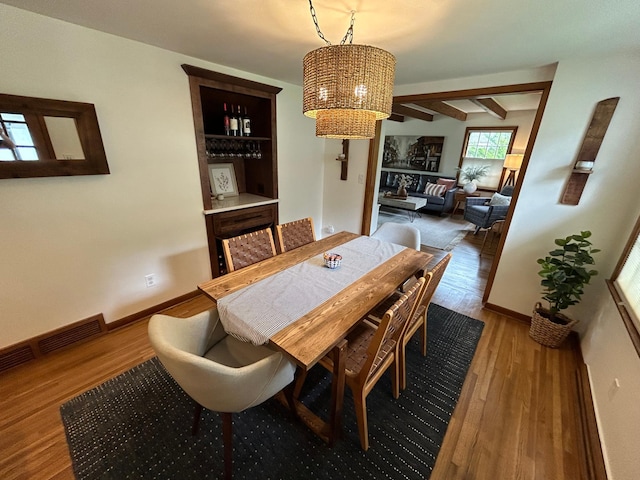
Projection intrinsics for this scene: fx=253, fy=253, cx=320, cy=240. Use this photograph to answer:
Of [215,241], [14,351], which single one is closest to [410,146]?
[215,241]

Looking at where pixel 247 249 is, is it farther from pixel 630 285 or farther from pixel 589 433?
pixel 630 285

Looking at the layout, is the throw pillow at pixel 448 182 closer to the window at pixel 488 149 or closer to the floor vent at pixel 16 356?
the window at pixel 488 149

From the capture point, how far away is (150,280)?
2303mm

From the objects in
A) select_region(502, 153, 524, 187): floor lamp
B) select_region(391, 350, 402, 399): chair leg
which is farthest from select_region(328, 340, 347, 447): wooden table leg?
select_region(502, 153, 524, 187): floor lamp

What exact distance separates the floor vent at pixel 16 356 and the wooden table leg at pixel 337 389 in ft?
7.14

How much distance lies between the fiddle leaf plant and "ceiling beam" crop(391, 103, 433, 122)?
10.9ft

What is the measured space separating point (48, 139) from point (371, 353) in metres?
2.32

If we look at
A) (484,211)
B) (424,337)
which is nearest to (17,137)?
(424,337)

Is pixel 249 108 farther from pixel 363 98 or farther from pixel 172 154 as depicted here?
pixel 363 98

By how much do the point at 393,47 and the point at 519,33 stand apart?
734 millimetres

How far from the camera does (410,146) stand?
23.2 ft

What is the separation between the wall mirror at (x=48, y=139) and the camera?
148 cm

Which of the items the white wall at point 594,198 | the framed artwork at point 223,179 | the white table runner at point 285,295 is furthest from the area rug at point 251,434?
the framed artwork at point 223,179

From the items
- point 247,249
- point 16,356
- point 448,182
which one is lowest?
point 16,356
